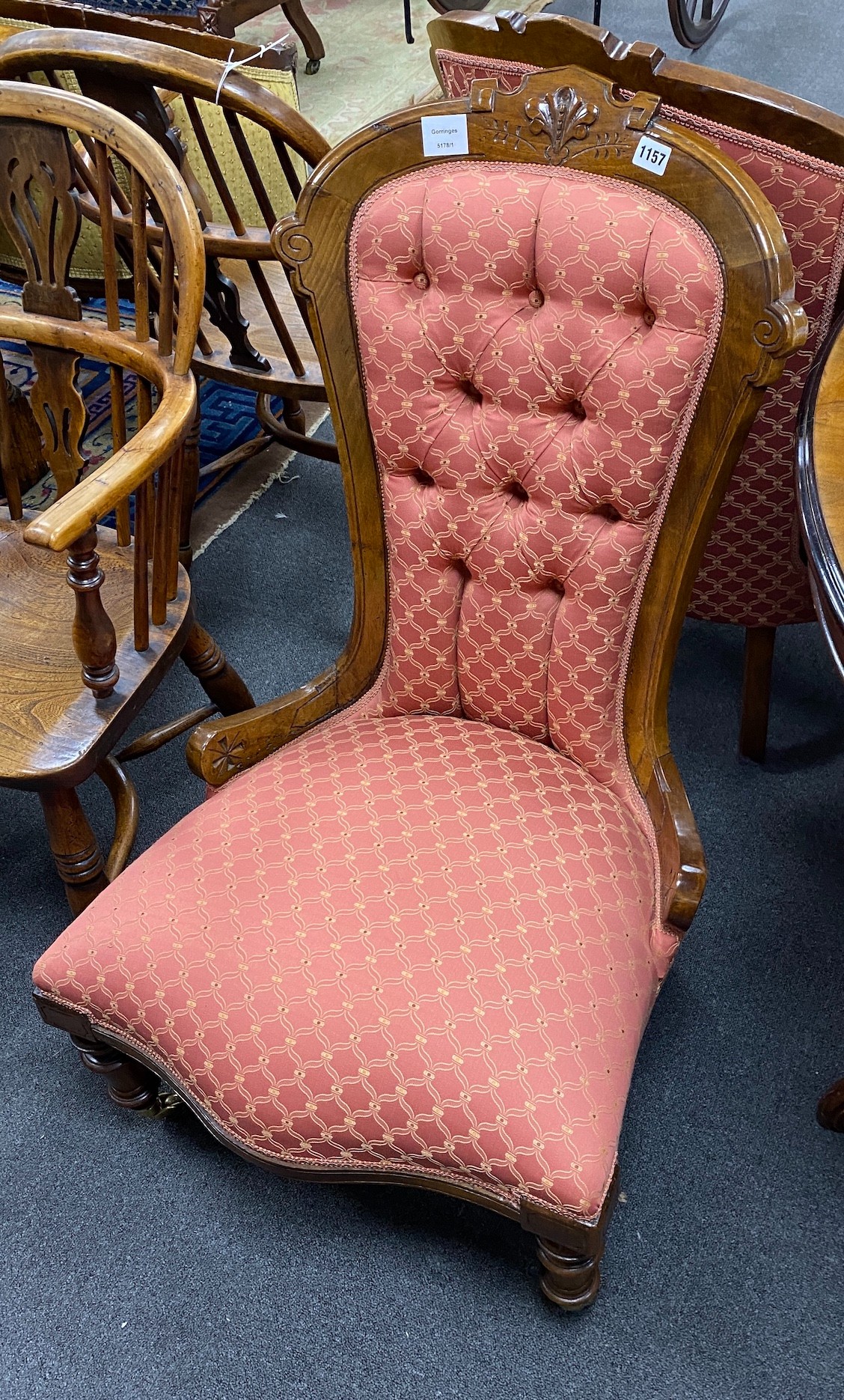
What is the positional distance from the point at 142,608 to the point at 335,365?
1.37 ft

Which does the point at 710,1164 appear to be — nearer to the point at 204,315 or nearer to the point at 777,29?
the point at 204,315

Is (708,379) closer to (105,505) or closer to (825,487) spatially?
(825,487)

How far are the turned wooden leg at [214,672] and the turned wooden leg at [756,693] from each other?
783 mm

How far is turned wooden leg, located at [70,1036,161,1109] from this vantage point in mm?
1310

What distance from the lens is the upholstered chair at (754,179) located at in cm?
125

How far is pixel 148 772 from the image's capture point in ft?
6.40

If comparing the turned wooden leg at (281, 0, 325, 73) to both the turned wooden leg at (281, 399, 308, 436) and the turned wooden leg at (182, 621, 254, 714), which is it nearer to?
the turned wooden leg at (281, 399, 308, 436)

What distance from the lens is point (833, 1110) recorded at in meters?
1.41

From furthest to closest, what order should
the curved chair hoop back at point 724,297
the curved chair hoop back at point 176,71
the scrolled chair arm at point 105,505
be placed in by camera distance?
the curved chair hoop back at point 176,71
the scrolled chair arm at point 105,505
the curved chair hoop back at point 724,297

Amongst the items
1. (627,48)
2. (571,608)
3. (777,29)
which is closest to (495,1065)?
(571,608)

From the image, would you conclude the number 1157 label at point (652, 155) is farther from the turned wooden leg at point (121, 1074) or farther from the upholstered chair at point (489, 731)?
the turned wooden leg at point (121, 1074)

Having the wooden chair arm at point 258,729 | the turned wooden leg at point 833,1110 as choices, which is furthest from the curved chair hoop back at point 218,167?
the turned wooden leg at point 833,1110

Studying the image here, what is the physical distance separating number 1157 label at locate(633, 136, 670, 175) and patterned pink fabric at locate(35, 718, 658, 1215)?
610 millimetres

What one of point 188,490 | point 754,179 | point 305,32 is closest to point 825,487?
point 754,179
